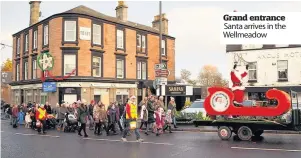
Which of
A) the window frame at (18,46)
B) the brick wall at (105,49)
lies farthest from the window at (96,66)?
the window frame at (18,46)

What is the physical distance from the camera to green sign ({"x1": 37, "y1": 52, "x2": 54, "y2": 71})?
28.7m

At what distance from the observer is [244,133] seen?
13156 mm

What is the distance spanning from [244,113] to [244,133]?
838 mm

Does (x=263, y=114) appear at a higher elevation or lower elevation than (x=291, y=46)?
lower

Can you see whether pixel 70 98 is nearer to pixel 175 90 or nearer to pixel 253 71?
pixel 175 90

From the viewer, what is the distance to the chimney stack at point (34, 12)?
3512cm

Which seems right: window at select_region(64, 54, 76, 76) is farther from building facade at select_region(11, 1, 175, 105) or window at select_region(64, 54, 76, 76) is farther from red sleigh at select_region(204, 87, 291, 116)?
Result: red sleigh at select_region(204, 87, 291, 116)

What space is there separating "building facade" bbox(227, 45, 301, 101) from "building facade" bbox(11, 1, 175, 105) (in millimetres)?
9944

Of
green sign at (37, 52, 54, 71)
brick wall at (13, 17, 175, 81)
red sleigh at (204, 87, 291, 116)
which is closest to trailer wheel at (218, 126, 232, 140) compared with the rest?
red sleigh at (204, 87, 291, 116)

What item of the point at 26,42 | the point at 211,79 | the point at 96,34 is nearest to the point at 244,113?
the point at 96,34

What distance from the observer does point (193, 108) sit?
67.7 feet

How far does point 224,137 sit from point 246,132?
36.9 inches

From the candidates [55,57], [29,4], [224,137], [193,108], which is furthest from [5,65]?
[224,137]

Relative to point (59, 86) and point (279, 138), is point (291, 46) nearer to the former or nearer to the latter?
point (279, 138)
